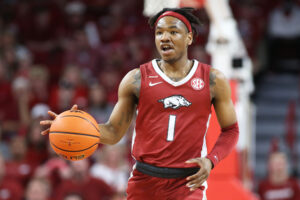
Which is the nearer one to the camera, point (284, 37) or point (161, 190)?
point (161, 190)

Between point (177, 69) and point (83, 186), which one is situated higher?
point (177, 69)

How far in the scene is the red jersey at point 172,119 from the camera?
13.6 ft

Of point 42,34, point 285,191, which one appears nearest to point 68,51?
point 42,34

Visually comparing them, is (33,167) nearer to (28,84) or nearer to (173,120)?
(28,84)

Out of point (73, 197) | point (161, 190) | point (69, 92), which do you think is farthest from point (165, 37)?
point (69, 92)

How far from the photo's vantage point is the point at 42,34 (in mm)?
12328

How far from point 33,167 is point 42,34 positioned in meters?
4.55

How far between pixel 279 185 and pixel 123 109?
15.4ft

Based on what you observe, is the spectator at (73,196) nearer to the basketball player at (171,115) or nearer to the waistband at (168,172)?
the basketball player at (171,115)

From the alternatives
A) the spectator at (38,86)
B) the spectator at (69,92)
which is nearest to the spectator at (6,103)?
the spectator at (38,86)

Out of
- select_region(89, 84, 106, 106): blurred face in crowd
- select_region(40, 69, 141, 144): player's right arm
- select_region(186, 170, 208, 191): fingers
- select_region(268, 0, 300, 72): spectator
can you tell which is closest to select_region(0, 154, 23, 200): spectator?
select_region(89, 84, 106, 106): blurred face in crowd

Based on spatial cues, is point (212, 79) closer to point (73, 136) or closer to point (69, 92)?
point (73, 136)

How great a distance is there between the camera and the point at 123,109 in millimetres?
4344

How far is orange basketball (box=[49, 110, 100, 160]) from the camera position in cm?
407
